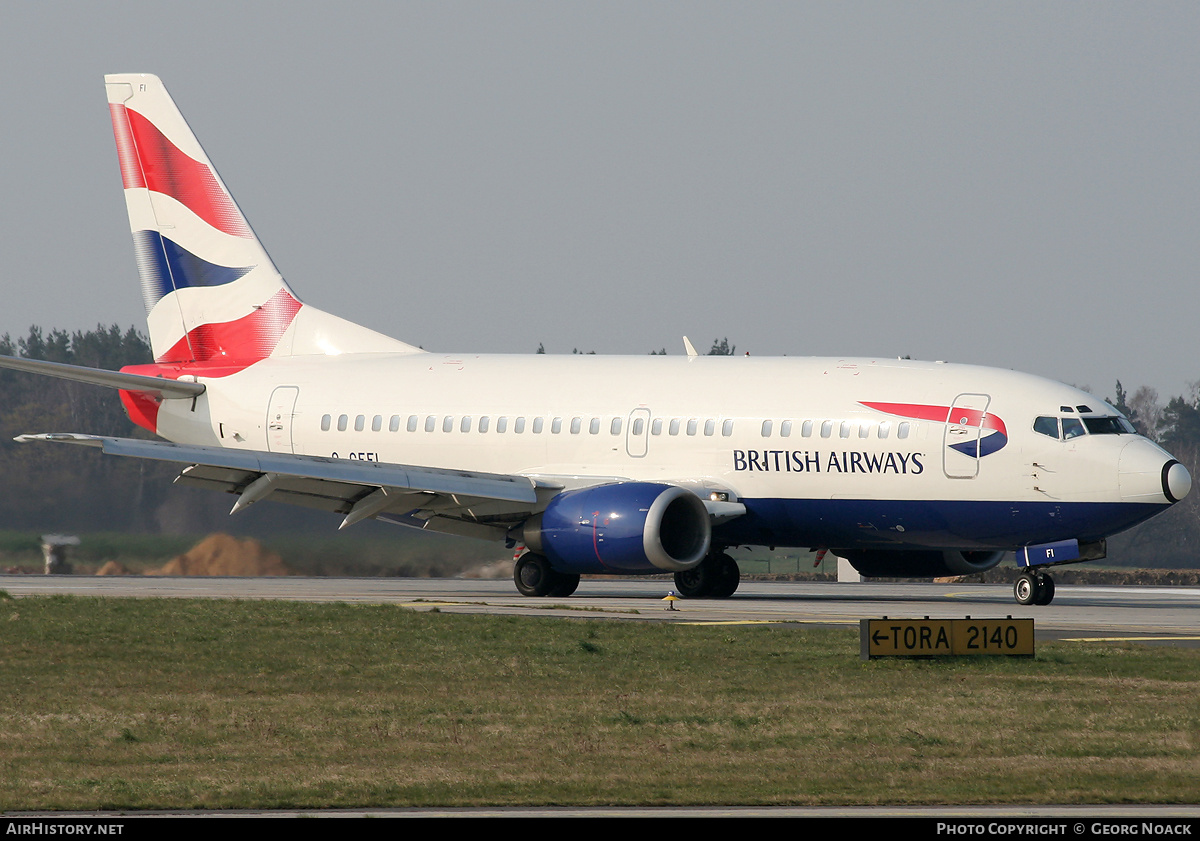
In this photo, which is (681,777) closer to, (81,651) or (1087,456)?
(81,651)

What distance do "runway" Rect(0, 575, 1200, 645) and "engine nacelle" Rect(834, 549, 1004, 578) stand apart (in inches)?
20.6

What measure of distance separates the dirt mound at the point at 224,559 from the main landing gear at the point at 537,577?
10996 millimetres

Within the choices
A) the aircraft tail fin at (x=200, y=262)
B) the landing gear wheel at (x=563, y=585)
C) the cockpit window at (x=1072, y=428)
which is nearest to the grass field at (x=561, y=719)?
the cockpit window at (x=1072, y=428)

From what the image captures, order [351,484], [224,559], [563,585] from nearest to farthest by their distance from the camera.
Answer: [351,484] < [563,585] < [224,559]

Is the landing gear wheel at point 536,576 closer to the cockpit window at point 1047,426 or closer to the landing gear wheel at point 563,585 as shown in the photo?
the landing gear wheel at point 563,585

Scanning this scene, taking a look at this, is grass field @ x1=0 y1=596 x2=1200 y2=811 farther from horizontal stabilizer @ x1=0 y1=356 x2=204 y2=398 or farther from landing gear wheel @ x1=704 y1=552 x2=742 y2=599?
horizontal stabilizer @ x1=0 y1=356 x2=204 y2=398

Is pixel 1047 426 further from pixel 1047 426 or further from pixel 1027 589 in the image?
pixel 1027 589

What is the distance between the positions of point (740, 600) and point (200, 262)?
47.1 ft

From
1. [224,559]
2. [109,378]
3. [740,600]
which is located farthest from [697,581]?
[224,559]

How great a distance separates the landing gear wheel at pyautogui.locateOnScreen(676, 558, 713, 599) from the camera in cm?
3005

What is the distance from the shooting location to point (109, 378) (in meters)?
31.6

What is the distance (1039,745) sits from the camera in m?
11.8

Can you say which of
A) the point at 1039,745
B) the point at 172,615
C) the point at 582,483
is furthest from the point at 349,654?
the point at 582,483

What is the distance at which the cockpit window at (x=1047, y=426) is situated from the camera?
26469 mm
